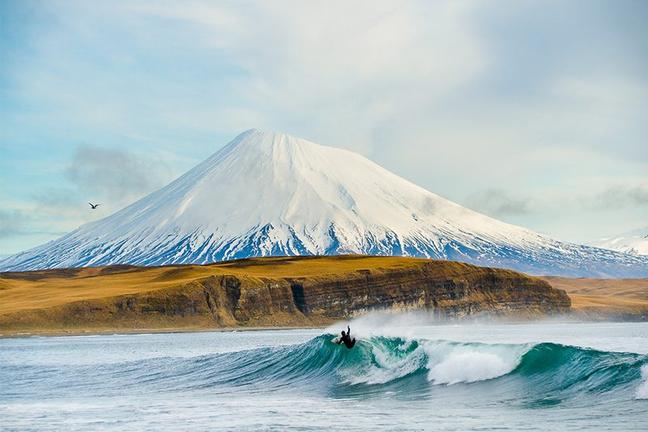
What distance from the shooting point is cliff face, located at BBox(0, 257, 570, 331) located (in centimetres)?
14638

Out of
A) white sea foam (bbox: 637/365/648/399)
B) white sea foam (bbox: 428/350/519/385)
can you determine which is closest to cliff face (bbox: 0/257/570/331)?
white sea foam (bbox: 428/350/519/385)

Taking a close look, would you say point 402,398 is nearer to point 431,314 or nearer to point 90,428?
point 90,428

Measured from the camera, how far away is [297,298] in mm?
164375

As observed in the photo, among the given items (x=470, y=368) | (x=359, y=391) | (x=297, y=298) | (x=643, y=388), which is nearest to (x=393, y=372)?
(x=359, y=391)

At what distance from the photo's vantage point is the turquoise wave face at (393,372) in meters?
36.8

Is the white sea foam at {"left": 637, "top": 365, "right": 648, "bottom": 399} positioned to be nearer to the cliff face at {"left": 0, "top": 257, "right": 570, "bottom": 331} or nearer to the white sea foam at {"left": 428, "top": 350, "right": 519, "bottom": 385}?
the white sea foam at {"left": 428, "top": 350, "right": 519, "bottom": 385}

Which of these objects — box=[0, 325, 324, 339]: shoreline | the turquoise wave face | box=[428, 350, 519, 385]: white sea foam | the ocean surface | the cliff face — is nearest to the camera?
the ocean surface

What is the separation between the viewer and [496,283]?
185 metres

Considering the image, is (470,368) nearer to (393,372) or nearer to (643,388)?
(393,372)

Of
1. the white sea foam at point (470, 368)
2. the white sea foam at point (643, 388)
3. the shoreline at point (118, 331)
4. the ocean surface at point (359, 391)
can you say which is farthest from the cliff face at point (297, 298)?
the white sea foam at point (643, 388)

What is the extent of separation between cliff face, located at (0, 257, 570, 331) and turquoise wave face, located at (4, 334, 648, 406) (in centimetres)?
8710

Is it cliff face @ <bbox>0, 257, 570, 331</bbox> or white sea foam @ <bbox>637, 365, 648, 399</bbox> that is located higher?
cliff face @ <bbox>0, 257, 570, 331</bbox>

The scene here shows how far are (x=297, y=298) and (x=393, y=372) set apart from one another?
11946 centimetres

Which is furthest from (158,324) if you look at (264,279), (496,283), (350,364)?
(350,364)
